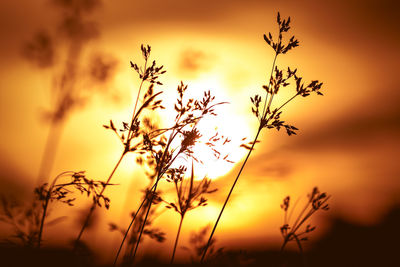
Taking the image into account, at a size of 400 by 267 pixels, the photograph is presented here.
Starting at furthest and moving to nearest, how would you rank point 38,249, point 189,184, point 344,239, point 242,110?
point 344,239 → point 242,110 → point 189,184 → point 38,249

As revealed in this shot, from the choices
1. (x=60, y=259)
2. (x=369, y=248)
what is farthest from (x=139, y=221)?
(x=369, y=248)

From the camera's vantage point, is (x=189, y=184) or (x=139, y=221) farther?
(x=189, y=184)

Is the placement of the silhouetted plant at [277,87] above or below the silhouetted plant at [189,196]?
above

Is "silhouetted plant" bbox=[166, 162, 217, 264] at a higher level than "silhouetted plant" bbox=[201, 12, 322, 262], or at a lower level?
lower

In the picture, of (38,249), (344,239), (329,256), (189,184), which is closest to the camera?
(38,249)

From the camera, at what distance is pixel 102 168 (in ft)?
9.98

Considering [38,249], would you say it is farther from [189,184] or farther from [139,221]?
[189,184]

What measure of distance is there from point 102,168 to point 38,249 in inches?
38.2

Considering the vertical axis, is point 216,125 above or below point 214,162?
above

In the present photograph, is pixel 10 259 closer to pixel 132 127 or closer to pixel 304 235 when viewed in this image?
pixel 132 127

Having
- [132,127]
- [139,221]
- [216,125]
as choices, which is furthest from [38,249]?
[216,125]

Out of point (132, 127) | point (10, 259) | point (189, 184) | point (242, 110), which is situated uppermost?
point (242, 110)

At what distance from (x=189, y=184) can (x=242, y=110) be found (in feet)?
3.25

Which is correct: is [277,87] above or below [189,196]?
above
